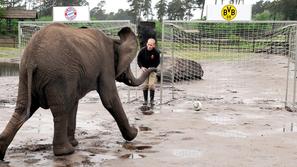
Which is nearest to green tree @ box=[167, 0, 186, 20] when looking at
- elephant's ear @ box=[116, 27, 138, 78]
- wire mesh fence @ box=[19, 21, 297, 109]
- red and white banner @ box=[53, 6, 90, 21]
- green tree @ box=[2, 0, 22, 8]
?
green tree @ box=[2, 0, 22, 8]

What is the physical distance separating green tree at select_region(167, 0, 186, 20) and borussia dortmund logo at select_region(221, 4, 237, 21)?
8151cm

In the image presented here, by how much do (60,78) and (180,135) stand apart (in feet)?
10.9

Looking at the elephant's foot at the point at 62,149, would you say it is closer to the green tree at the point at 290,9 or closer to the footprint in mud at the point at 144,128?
the footprint in mud at the point at 144,128

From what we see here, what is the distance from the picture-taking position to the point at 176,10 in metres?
96.8

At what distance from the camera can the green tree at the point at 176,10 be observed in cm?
9694

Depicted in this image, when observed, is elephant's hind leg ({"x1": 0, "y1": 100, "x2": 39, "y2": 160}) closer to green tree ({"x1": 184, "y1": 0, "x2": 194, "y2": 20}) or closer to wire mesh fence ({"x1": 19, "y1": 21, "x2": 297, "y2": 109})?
wire mesh fence ({"x1": 19, "y1": 21, "x2": 297, "y2": 109})

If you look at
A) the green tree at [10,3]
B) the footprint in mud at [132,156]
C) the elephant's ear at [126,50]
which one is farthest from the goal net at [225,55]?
the green tree at [10,3]

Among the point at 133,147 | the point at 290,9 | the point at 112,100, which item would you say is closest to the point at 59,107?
the point at 112,100

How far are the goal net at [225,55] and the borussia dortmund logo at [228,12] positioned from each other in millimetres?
1842

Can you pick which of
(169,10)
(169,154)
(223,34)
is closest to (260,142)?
(169,154)

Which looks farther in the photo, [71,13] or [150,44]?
[71,13]

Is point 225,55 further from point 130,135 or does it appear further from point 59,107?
point 59,107

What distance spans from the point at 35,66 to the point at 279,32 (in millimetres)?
10398

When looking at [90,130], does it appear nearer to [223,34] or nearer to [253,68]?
[223,34]
